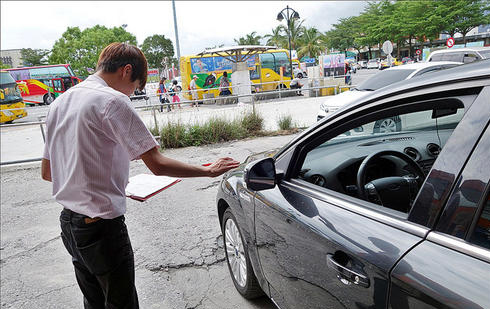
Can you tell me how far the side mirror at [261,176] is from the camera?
2048mm

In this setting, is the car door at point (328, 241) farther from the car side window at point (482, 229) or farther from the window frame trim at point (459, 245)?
the car side window at point (482, 229)

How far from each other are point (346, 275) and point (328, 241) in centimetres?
17

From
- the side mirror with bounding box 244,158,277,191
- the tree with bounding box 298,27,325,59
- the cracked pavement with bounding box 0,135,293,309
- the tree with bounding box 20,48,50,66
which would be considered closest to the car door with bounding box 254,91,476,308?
the side mirror with bounding box 244,158,277,191

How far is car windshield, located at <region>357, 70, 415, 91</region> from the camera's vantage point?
8969mm

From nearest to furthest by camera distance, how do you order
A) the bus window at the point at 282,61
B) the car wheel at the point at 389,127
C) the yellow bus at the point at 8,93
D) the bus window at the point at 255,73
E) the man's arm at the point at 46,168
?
the man's arm at the point at 46,168 < the car wheel at the point at 389,127 < the yellow bus at the point at 8,93 < the bus window at the point at 255,73 < the bus window at the point at 282,61

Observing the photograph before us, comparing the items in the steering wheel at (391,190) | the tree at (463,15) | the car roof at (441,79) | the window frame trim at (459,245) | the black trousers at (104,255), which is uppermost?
the tree at (463,15)

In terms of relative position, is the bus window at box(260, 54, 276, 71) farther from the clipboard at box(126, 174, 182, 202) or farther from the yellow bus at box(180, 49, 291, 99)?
the clipboard at box(126, 174, 182, 202)

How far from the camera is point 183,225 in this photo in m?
4.71

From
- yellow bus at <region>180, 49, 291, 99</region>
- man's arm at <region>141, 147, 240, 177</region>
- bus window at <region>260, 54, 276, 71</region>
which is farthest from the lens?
bus window at <region>260, 54, 276, 71</region>

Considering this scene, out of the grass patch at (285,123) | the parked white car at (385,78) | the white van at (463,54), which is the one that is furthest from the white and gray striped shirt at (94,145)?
the white van at (463,54)

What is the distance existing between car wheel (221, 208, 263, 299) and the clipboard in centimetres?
61

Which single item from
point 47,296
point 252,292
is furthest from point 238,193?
point 47,296

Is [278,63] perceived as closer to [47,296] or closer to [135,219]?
[135,219]

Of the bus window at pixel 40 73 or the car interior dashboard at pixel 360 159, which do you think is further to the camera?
the bus window at pixel 40 73
